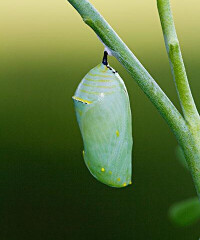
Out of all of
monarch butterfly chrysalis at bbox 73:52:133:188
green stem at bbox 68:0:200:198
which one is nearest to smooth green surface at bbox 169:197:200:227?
monarch butterfly chrysalis at bbox 73:52:133:188

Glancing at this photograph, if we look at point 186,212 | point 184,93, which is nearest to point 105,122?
point 186,212

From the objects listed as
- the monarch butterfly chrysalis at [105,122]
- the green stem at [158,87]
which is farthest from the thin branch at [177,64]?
the monarch butterfly chrysalis at [105,122]

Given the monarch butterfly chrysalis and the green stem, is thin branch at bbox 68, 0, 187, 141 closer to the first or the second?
the green stem

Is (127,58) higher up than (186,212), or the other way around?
(127,58)

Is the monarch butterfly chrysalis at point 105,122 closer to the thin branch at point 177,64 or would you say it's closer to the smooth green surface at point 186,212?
the smooth green surface at point 186,212

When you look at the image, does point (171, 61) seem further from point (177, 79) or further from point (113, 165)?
point (113, 165)

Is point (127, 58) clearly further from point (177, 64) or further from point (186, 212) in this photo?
point (186, 212)

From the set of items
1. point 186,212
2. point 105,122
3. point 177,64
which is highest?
point 177,64
